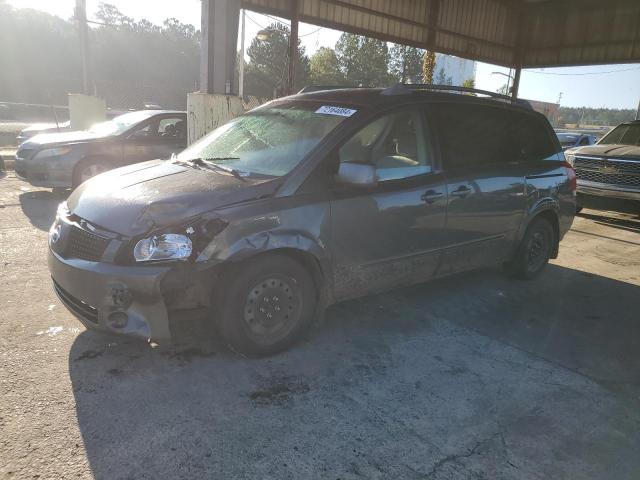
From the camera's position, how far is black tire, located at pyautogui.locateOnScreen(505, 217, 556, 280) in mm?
5418

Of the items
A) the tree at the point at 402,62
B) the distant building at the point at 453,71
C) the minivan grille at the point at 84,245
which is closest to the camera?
the minivan grille at the point at 84,245

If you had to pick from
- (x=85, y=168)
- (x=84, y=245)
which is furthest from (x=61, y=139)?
(x=84, y=245)

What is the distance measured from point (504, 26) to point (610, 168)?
8.37 m

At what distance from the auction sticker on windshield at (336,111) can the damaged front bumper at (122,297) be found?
1.79 metres

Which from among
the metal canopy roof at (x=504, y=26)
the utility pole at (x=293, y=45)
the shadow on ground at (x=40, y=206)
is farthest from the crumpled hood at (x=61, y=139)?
the metal canopy roof at (x=504, y=26)

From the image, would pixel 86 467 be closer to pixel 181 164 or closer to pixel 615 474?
pixel 181 164

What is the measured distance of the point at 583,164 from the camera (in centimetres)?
957

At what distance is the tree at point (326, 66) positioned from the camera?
2795 inches

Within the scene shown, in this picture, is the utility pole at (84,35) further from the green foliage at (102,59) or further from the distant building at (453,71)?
the distant building at (453,71)

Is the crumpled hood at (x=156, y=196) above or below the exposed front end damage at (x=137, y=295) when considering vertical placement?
above

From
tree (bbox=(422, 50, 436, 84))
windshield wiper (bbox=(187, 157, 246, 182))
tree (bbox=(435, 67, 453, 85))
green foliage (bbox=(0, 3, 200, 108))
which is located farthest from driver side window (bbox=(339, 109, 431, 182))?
tree (bbox=(435, 67, 453, 85))

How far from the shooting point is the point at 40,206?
770cm

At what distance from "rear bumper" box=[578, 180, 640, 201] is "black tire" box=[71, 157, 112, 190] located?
8498 mm

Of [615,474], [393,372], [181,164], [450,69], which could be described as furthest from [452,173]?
[450,69]
